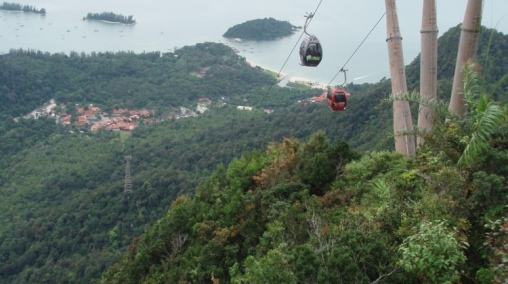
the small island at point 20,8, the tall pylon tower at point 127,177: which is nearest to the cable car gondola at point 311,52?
the tall pylon tower at point 127,177

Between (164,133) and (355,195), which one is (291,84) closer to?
(164,133)

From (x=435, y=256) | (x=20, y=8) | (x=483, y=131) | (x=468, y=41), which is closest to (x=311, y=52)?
(x=468, y=41)

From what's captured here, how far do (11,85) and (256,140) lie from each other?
27.6 m

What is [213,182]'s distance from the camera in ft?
37.2

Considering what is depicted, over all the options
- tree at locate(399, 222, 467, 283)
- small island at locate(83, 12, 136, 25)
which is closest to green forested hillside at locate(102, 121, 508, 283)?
tree at locate(399, 222, 467, 283)

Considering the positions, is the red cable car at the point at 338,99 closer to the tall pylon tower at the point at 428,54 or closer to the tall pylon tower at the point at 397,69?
the tall pylon tower at the point at 397,69

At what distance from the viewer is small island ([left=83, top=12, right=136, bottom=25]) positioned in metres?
73.9

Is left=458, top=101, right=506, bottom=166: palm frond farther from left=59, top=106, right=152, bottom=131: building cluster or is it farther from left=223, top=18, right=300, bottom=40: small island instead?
left=223, top=18, right=300, bottom=40: small island

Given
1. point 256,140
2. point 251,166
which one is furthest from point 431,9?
point 256,140

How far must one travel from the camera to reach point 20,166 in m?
32.2

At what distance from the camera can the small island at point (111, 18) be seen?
73925 millimetres

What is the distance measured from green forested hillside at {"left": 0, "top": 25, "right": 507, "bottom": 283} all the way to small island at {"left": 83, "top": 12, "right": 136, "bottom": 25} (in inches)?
801

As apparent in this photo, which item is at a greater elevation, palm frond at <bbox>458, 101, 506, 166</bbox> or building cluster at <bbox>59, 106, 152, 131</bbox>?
palm frond at <bbox>458, 101, 506, 166</bbox>

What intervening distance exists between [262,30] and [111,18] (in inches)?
1019
